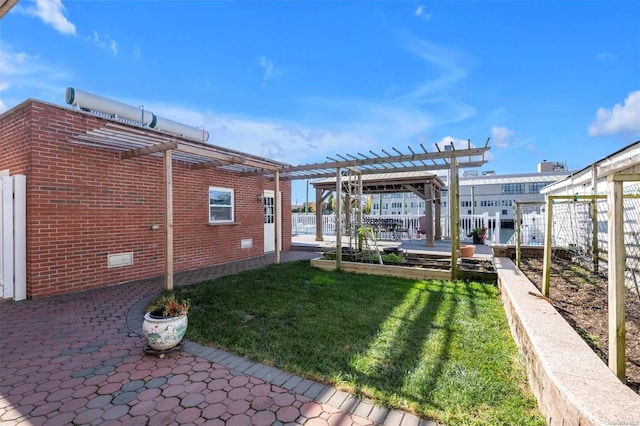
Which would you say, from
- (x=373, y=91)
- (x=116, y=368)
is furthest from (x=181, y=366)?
(x=373, y=91)

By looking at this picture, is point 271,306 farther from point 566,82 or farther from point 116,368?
point 566,82

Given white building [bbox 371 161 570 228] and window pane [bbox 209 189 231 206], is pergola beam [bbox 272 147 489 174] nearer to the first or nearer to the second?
window pane [bbox 209 189 231 206]

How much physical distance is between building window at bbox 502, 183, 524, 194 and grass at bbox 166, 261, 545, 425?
38.9 metres

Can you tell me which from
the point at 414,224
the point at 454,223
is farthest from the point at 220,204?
the point at 414,224

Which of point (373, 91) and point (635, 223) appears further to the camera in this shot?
point (373, 91)

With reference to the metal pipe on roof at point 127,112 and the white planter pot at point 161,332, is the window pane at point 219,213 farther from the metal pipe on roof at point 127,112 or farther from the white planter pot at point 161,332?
the white planter pot at point 161,332

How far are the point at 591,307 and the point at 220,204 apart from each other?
8062 mm

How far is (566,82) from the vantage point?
9984mm

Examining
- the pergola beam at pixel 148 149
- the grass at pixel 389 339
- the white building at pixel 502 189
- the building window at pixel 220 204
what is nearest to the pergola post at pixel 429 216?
the grass at pixel 389 339

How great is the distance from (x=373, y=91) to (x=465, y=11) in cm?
591

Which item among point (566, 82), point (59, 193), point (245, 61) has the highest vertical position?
point (245, 61)

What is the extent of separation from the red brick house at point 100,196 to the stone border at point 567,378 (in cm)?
542

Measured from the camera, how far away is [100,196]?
589cm

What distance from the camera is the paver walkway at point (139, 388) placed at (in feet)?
6.82
